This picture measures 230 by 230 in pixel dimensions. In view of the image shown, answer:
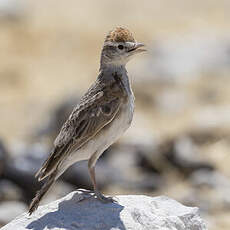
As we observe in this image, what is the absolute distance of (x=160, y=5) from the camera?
29.2 m

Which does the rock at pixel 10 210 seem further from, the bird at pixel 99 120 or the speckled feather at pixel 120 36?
the speckled feather at pixel 120 36

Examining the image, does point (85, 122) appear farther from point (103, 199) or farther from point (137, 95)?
point (137, 95)

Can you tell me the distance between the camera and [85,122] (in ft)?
32.2

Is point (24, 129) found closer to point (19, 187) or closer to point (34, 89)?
point (34, 89)

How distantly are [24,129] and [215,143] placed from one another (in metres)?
4.83

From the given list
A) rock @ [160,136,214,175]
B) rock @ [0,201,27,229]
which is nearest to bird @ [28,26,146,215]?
rock @ [0,201,27,229]

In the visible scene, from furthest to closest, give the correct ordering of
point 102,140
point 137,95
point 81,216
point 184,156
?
point 137,95
point 184,156
point 102,140
point 81,216

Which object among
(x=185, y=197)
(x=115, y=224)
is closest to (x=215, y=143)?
(x=185, y=197)

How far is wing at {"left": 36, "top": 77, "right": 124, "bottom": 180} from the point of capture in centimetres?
962

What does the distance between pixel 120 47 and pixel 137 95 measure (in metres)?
11.2

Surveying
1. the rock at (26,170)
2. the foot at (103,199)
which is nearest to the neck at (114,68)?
the foot at (103,199)

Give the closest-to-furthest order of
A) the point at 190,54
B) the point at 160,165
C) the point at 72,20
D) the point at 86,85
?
the point at 160,165, the point at 86,85, the point at 190,54, the point at 72,20

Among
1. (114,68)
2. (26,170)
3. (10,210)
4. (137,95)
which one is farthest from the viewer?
(137,95)

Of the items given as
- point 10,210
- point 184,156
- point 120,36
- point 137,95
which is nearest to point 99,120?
point 120,36
